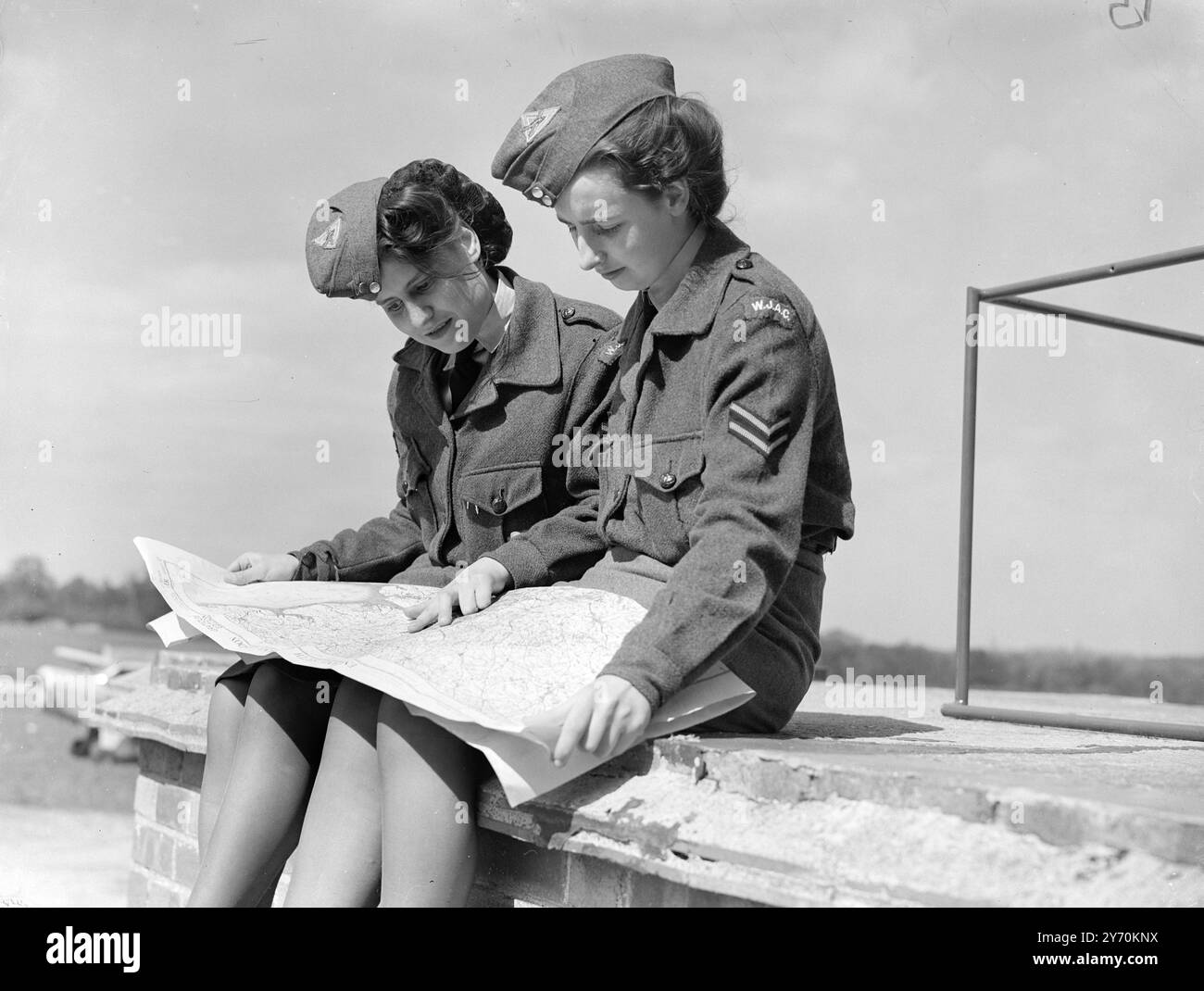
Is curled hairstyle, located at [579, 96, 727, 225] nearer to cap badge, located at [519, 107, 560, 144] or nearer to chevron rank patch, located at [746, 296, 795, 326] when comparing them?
cap badge, located at [519, 107, 560, 144]

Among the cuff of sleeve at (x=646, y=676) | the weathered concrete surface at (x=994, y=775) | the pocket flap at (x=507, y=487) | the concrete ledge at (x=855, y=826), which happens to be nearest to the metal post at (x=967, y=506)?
the weathered concrete surface at (x=994, y=775)

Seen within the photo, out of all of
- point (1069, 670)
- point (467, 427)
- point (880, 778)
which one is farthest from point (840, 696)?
point (1069, 670)

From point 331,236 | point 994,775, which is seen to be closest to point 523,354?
A: point 331,236

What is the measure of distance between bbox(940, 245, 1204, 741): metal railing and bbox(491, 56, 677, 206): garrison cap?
1381 mm

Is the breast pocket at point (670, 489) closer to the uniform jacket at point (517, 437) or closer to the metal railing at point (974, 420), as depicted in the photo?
the uniform jacket at point (517, 437)

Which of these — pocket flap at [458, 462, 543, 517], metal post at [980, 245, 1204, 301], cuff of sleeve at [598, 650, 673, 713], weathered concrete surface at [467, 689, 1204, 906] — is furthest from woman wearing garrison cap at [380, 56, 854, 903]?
metal post at [980, 245, 1204, 301]

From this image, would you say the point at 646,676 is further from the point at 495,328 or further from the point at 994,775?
the point at 495,328

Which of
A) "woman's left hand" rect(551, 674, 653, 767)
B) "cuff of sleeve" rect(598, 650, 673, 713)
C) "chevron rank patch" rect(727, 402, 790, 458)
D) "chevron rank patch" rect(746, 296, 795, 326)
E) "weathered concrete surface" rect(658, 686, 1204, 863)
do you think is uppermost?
"chevron rank patch" rect(746, 296, 795, 326)

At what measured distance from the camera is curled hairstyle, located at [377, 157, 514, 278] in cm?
221

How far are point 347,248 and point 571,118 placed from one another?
550mm

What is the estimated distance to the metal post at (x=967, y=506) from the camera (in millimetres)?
3104

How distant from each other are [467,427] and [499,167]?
548mm
